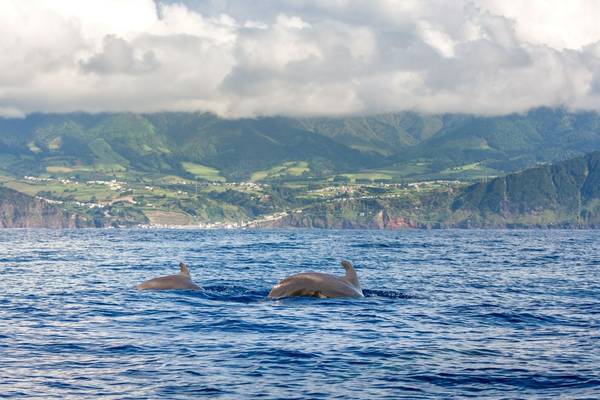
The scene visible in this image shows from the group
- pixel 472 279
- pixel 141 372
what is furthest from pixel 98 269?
pixel 141 372

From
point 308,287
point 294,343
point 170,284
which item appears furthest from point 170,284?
point 294,343

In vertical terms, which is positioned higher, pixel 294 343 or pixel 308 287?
pixel 308 287

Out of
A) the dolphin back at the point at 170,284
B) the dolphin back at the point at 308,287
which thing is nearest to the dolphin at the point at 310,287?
the dolphin back at the point at 308,287

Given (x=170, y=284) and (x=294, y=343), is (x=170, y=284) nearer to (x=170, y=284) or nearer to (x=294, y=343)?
(x=170, y=284)

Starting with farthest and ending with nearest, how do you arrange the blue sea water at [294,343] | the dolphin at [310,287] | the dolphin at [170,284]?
the dolphin at [170,284], the dolphin at [310,287], the blue sea water at [294,343]

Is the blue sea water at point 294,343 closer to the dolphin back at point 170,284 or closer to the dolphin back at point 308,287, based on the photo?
the dolphin back at point 308,287

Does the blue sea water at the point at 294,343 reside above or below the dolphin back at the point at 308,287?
below

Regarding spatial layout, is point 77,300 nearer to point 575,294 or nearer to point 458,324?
point 458,324

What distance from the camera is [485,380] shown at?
22484 millimetres

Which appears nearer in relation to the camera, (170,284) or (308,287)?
(308,287)

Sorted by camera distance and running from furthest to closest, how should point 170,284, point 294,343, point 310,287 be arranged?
point 170,284
point 310,287
point 294,343

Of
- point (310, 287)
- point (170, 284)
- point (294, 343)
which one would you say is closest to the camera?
point (294, 343)

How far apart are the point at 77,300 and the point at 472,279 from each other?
102 ft

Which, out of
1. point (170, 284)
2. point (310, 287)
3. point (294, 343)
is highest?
point (310, 287)
